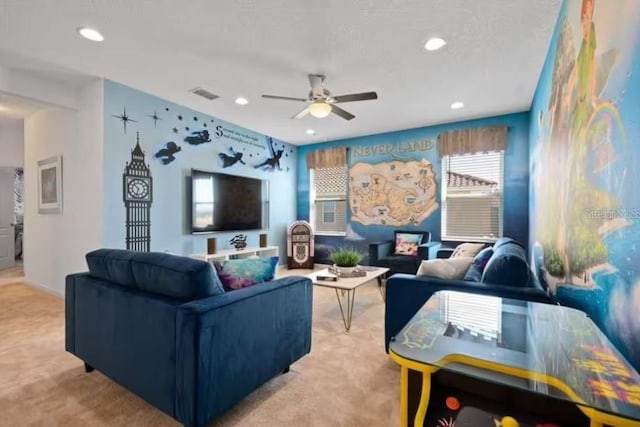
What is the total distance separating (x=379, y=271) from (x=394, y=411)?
1882 mm

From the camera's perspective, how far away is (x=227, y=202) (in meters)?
4.79

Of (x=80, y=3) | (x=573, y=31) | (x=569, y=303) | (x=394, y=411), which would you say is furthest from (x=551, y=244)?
Result: (x=80, y=3)

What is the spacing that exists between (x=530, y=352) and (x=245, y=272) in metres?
1.44

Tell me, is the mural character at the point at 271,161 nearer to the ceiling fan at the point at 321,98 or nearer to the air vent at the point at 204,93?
the air vent at the point at 204,93

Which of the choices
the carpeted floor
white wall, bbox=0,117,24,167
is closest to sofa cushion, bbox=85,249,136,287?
the carpeted floor

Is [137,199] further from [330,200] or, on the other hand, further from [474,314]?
[474,314]

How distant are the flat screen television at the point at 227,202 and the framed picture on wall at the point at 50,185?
160 centimetres

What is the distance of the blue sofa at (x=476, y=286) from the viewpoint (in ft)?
5.78

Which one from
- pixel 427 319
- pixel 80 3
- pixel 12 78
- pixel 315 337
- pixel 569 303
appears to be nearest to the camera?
pixel 427 319

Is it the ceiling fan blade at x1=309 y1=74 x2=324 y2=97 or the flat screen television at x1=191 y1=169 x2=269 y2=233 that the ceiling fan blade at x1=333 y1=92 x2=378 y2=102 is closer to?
the ceiling fan blade at x1=309 y1=74 x2=324 y2=97

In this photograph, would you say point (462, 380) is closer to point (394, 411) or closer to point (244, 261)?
point (394, 411)

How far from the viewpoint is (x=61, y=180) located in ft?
12.6

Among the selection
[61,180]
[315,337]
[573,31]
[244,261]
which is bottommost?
[315,337]

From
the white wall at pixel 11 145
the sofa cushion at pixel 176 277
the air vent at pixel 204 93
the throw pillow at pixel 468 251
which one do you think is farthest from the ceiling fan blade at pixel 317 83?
the white wall at pixel 11 145
